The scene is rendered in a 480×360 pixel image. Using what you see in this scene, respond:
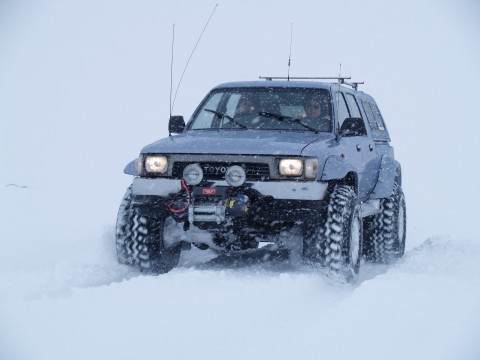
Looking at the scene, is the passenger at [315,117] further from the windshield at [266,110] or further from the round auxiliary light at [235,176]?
the round auxiliary light at [235,176]

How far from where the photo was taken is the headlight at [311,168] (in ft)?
22.2

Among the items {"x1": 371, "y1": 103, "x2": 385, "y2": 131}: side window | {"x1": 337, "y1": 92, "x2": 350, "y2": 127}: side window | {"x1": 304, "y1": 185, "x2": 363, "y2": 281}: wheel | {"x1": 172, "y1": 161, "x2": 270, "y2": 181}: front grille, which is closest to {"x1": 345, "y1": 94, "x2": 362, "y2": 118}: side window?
{"x1": 337, "y1": 92, "x2": 350, "y2": 127}: side window

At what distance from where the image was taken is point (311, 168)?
6.79 meters

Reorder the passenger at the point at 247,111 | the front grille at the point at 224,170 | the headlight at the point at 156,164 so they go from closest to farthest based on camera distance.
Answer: the front grille at the point at 224,170 → the headlight at the point at 156,164 → the passenger at the point at 247,111

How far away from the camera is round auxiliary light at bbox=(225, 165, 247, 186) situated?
22.2 ft

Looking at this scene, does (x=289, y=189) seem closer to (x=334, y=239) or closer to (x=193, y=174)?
(x=334, y=239)

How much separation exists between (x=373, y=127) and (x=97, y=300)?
5015mm

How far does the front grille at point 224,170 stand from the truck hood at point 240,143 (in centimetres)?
11

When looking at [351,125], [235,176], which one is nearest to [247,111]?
[351,125]

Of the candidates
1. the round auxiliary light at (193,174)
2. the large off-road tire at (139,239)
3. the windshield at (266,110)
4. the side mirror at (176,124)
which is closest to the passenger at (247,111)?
the windshield at (266,110)

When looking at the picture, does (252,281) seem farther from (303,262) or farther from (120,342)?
(120,342)

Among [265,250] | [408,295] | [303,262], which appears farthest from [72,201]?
[408,295]

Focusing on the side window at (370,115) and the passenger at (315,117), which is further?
the side window at (370,115)

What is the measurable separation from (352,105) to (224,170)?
2.65 meters
